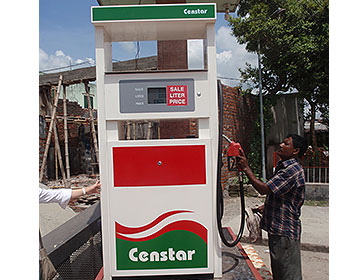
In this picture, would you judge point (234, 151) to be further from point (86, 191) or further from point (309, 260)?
point (309, 260)

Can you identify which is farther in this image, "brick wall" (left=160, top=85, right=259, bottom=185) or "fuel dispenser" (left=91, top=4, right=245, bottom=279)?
"brick wall" (left=160, top=85, right=259, bottom=185)

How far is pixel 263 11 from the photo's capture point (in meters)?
9.04

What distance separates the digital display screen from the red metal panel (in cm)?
29

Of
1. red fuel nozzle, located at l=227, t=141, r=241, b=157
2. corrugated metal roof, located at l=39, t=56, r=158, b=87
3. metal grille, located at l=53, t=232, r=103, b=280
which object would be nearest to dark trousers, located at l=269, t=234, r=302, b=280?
red fuel nozzle, located at l=227, t=141, r=241, b=157

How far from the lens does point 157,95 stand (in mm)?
1868

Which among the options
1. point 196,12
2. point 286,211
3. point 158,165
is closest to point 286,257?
point 286,211

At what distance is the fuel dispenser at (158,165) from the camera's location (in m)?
1.84

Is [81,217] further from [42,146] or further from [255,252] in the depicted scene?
[42,146]

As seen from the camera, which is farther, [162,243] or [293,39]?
[293,39]

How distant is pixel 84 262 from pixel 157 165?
4.72ft

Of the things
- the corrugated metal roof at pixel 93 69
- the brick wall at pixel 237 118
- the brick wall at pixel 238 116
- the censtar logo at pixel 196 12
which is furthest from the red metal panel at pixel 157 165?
the corrugated metal roof at pixel 93 69

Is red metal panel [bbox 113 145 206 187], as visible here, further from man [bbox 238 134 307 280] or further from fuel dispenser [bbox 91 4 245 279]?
man [bbox 238 134 307 280]

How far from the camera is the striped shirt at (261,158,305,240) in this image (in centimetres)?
221

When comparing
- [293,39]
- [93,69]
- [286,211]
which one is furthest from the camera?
[93,69]
